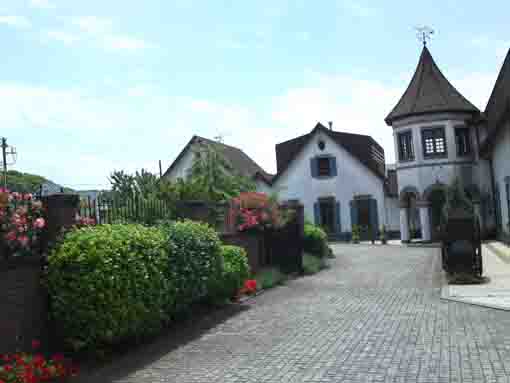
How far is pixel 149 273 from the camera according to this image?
841 centimetres

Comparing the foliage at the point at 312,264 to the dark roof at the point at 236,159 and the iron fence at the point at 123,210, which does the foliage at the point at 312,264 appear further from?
the dark roof at the point at 236,159

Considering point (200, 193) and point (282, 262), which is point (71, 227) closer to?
point (200, 193)

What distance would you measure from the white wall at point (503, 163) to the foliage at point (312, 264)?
815 cm

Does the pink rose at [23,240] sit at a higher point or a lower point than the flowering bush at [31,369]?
higher


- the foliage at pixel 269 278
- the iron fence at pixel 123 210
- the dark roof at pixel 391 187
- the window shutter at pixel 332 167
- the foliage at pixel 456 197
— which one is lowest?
the foliage at pixel 269 278

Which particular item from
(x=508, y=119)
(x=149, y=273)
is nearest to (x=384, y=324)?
(x=149, y=273)

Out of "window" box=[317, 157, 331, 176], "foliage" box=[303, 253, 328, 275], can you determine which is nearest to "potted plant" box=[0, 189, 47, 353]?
"foliage" box=[303, 253, 328, 275]

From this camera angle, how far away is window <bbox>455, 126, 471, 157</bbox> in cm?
3073

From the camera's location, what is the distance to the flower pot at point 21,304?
6996 mm

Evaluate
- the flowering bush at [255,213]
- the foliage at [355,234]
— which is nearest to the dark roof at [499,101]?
the flowering bush at [255,213]

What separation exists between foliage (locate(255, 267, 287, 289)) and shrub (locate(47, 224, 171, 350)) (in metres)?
6.72

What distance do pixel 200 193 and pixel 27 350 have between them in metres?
7.65

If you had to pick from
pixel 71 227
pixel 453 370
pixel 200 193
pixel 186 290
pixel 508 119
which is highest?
pixel 508 119

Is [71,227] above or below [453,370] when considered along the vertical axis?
above
